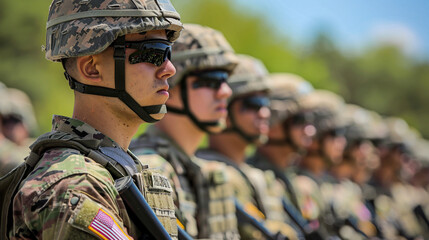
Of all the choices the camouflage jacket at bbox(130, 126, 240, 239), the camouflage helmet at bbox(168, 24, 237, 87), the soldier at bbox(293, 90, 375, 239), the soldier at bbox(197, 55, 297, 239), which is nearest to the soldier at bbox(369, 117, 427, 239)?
the soldier at bbox(293, 90, 375, 239)

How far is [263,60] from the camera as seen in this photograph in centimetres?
2902

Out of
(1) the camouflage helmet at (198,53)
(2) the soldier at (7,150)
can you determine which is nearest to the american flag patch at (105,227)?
(1) the camouflage helmet at (198,53)

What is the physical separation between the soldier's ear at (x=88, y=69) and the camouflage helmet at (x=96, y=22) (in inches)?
3.1

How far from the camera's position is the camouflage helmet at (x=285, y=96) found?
945 cm

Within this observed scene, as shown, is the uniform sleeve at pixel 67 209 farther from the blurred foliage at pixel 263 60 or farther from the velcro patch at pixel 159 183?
the blurred foliage at pixel 263 60

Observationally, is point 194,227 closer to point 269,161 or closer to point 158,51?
point 158,51

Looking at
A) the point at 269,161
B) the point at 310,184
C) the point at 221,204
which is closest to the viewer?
the point at 221,204

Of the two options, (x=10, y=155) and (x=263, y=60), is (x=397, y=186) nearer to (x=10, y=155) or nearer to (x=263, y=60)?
(x=10, y=155)

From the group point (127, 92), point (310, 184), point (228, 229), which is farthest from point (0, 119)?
point (127, 92)

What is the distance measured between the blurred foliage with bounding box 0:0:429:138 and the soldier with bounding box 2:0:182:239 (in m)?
15.7

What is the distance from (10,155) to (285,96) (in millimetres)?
3930

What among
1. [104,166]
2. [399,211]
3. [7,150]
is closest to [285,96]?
[7,150]

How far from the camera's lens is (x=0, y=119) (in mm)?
10094

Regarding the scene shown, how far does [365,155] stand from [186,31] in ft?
28.8
